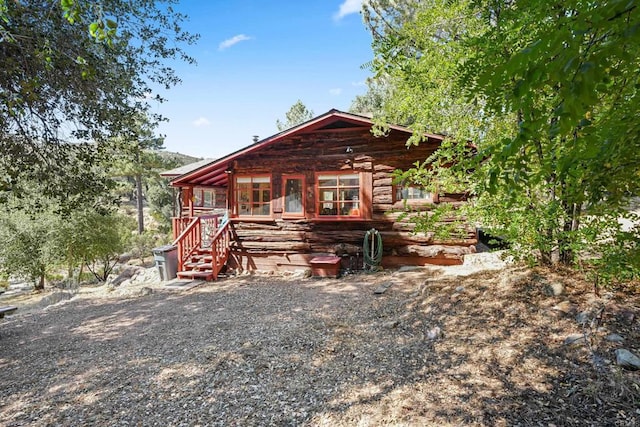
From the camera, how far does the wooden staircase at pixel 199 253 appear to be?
880 centimetres

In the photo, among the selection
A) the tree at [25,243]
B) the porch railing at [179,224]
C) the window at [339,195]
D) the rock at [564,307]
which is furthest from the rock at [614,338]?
the tree at [25,243]

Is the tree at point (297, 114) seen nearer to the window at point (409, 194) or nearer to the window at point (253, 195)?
the window at point (253, 195)

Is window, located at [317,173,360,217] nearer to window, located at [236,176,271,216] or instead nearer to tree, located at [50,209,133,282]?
window, located at [236,176,271,216]

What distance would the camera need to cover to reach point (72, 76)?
3971 millimetres

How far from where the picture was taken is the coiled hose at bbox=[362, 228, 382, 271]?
8.13 meters

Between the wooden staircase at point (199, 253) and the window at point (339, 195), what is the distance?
115 inches

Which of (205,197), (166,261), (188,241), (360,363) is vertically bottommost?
(360,363)

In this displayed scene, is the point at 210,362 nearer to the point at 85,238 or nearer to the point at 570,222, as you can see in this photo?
the point at 570,222

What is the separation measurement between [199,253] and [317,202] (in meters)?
4.12

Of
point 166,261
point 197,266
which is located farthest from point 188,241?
point 197,266

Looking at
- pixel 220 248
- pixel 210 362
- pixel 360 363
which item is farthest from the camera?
pixel 220 248

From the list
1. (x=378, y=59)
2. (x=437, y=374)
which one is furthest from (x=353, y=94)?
(x=437, y=374)

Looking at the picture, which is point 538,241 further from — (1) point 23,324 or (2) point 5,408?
(1) point 23,324

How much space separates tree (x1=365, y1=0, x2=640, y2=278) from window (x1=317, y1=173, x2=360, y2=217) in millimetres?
3293
